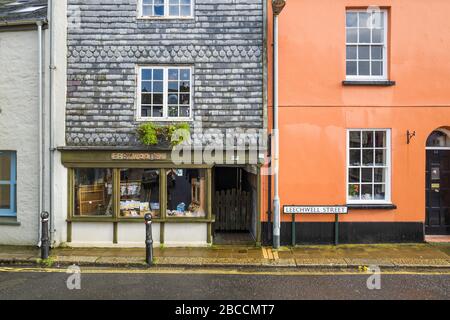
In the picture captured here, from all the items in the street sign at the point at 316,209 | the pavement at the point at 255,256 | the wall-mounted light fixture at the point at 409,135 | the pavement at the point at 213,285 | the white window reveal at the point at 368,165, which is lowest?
the pavement at the point at 213,285

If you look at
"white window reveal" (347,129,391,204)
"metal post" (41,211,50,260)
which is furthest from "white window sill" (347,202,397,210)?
"metal post" (41,211,50,260)

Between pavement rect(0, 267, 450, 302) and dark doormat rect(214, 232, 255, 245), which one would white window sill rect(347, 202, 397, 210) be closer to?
pavement rect(0, 267, 450, 302)

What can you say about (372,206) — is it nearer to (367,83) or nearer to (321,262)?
(321,262)

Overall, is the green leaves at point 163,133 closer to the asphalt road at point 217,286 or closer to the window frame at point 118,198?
the window frame at point 118,198

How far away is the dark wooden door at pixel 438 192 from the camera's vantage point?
1020 cm

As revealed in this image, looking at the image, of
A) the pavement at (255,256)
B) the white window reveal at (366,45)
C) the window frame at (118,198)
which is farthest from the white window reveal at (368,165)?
the window frame at (118,198)

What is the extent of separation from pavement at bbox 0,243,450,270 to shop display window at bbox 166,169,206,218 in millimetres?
1039

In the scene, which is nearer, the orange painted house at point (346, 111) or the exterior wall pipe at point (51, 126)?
the exterior wall pipe at point (51, 126)

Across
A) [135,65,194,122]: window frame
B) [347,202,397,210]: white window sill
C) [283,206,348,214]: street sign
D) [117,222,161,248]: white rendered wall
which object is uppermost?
[135,65,194,122]: window frame

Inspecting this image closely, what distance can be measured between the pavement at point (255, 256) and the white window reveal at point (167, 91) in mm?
3616

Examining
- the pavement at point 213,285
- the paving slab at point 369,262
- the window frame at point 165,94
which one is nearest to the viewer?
the pavement at point 213,285

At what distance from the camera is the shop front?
9.69 m

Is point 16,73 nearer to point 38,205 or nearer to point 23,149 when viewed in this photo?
point 23,149

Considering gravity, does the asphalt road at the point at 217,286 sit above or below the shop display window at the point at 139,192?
below
